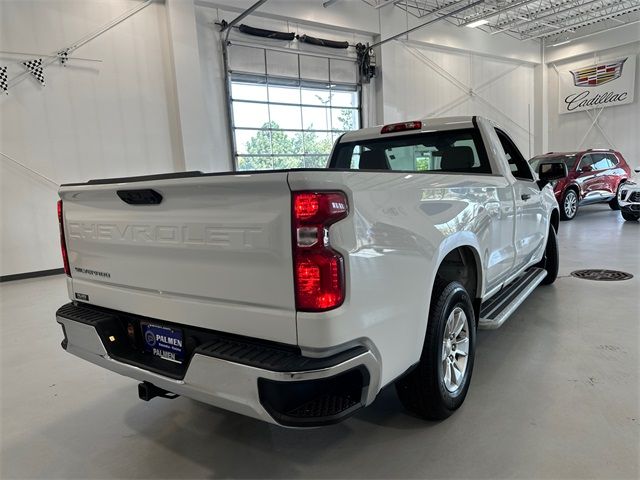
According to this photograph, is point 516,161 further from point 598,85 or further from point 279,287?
point 598,85

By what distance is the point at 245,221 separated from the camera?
1492 millimetres

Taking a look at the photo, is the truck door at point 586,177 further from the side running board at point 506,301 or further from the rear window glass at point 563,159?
the side running board at point 506,301

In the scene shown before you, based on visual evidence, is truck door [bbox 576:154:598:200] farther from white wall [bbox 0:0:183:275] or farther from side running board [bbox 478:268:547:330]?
white wall [bbox 0:0:183:275]

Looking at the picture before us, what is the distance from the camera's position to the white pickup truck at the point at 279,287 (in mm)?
1412

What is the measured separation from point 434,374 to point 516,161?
7.74ft

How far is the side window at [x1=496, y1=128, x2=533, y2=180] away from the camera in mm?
3449

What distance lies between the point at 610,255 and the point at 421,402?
5.49 metres

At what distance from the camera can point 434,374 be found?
6.59ft

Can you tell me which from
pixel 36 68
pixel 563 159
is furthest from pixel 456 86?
pixel 36 68

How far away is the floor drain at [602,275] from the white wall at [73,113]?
23.1 ft

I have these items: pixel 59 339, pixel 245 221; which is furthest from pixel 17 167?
pixel 245 221

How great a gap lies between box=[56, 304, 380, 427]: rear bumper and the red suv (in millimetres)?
9953

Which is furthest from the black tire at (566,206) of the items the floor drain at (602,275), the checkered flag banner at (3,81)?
the checkered flag banner at (3,81)

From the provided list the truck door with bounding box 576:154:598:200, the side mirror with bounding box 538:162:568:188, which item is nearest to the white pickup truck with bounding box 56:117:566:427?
the side mirror with bounding box 538:162:568:188
